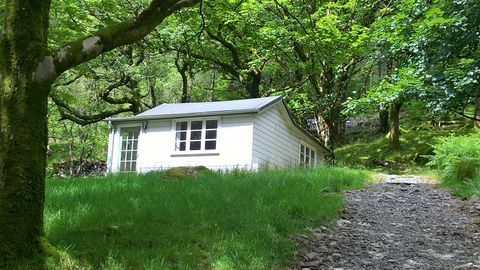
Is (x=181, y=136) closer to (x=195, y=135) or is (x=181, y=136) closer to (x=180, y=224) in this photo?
(x=195, y=135)

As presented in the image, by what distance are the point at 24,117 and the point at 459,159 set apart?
31.7 feet

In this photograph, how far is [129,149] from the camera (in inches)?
703

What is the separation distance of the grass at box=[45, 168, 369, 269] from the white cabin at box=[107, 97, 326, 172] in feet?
26.1

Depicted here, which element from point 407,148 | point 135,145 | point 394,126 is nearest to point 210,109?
point 135,145

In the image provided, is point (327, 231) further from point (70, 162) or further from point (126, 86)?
point (70, 162)

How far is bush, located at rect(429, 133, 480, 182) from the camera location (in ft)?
33.1

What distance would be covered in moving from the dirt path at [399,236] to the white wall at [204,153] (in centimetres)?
683

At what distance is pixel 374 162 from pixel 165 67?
35.3 feet

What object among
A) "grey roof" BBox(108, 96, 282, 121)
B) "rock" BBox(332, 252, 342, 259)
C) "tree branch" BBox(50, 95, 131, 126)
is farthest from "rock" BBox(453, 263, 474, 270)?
"tree branch" BBox(50, 95, 131, 126)

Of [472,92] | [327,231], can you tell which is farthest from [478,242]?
[472,92]

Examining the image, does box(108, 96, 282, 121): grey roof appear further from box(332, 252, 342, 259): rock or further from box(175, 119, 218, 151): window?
box(332, 252, 342, 259): rock

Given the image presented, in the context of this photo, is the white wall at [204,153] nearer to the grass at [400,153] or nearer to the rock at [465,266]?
the grass at [400,153]

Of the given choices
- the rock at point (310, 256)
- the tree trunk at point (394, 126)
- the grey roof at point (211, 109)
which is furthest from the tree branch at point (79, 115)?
the rock at point (310, 256)

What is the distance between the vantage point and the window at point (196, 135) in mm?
16219
